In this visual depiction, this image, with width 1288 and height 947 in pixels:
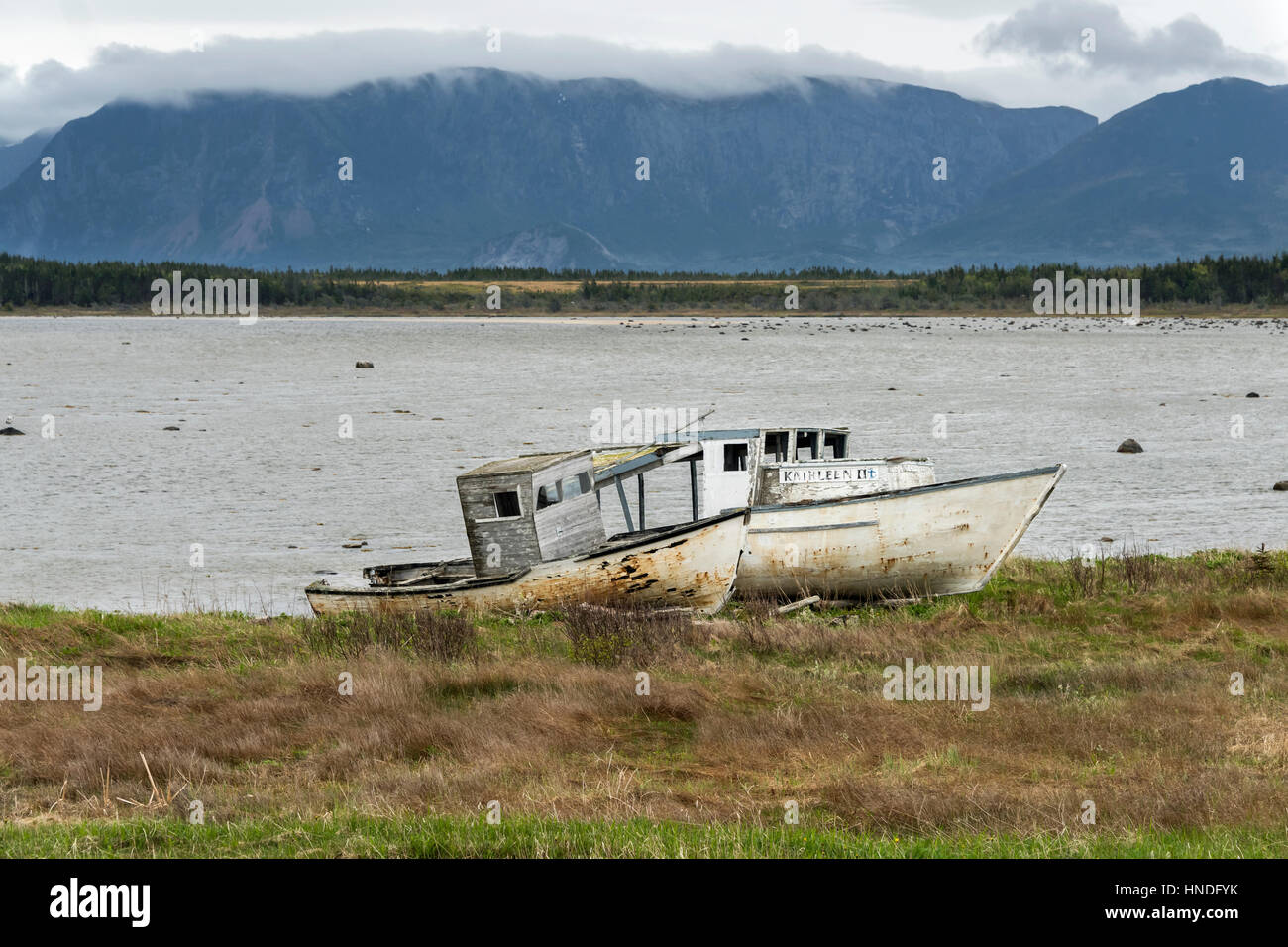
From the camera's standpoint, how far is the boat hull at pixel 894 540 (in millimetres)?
20406

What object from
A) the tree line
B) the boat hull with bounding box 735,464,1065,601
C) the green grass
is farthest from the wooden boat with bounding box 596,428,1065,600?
the tree line

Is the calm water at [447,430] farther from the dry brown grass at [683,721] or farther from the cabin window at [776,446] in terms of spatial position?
the cabin window at [776,446]

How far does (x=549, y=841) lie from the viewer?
8.38 m

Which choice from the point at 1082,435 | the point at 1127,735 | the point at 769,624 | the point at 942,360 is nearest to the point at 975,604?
the point at 769,624

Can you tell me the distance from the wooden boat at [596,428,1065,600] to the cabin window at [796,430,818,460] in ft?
3.54

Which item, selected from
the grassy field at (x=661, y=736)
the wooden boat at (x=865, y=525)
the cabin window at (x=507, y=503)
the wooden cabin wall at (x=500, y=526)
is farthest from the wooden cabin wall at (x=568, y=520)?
the grassy field at (x=661, y=736)

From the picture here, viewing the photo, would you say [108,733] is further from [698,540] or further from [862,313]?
[862,313]

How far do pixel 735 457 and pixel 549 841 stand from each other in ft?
46.6

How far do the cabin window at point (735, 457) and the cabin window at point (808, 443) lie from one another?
43.8 inches

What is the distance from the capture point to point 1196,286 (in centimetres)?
16650

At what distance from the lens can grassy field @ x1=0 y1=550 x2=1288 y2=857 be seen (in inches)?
353

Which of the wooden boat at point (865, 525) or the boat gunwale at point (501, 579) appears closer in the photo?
the boat gunwale at point (501, 579)

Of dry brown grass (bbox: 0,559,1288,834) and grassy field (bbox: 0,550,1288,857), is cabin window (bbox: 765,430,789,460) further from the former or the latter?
dry brown grass (bbox: 0,559,1288,834)
